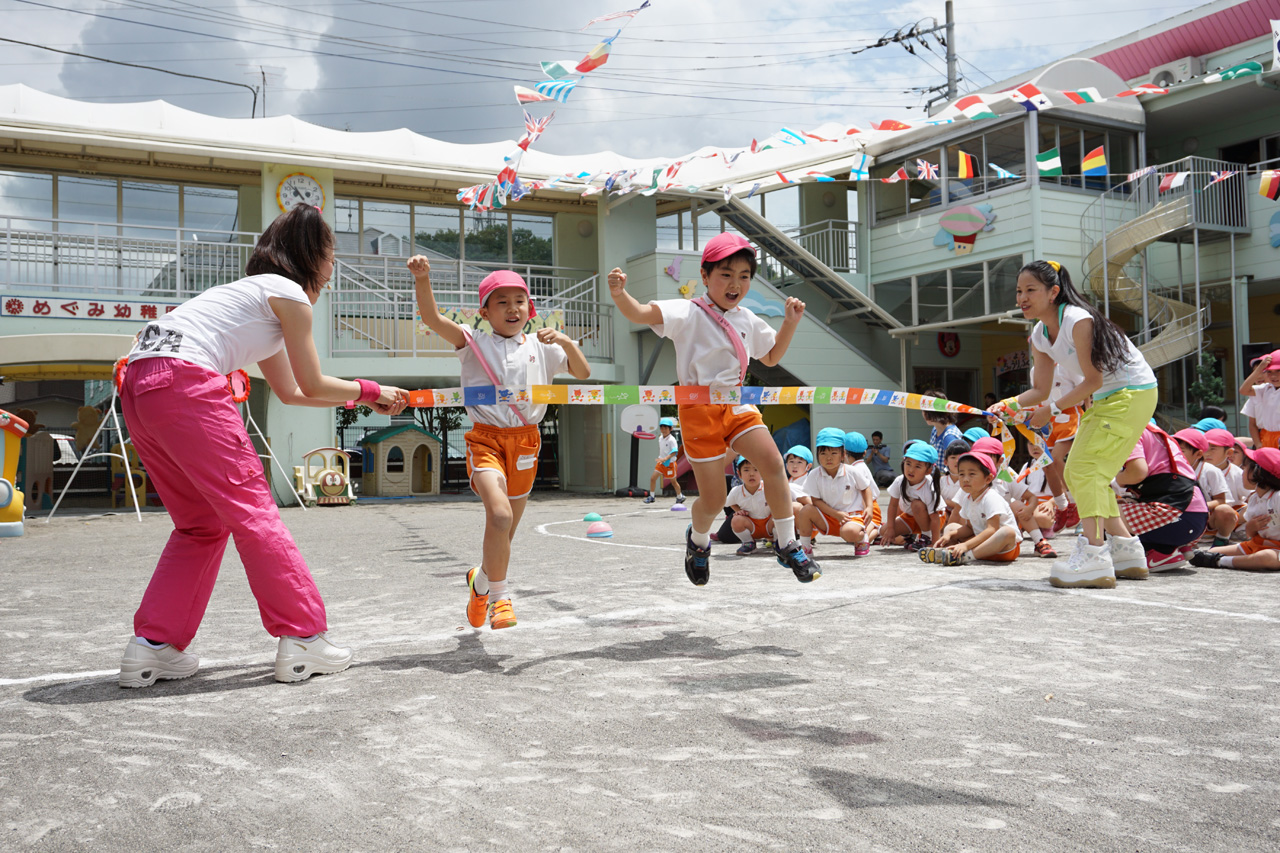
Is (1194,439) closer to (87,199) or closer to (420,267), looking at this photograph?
(420,267)

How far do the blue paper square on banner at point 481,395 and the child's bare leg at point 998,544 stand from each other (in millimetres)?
4226

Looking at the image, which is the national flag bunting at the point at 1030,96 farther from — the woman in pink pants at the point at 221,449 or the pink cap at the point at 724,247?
the woman in pink pants at the point at 221,449

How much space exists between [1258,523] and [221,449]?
6.52 m

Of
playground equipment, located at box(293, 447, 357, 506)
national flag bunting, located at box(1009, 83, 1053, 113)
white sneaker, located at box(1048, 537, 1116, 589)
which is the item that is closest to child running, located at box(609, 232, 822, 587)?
white sneaker, located at box(1048, 537, 1116, 589)

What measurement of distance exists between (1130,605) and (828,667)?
2.26 metres

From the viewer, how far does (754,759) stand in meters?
2.63

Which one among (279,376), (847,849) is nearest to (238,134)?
(279,376)

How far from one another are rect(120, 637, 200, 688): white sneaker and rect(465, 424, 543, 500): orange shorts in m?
1.46

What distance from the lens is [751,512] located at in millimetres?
8484

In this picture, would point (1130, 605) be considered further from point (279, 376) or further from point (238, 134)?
point (238, 134)

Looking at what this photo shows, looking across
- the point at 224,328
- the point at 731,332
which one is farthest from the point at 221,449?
the point at 731,332

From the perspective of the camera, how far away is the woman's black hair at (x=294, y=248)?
3.86 metres

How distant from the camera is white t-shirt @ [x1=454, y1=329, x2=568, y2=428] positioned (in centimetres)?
462

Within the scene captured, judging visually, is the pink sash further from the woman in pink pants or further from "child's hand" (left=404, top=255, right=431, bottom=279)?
the woman in pink pants
